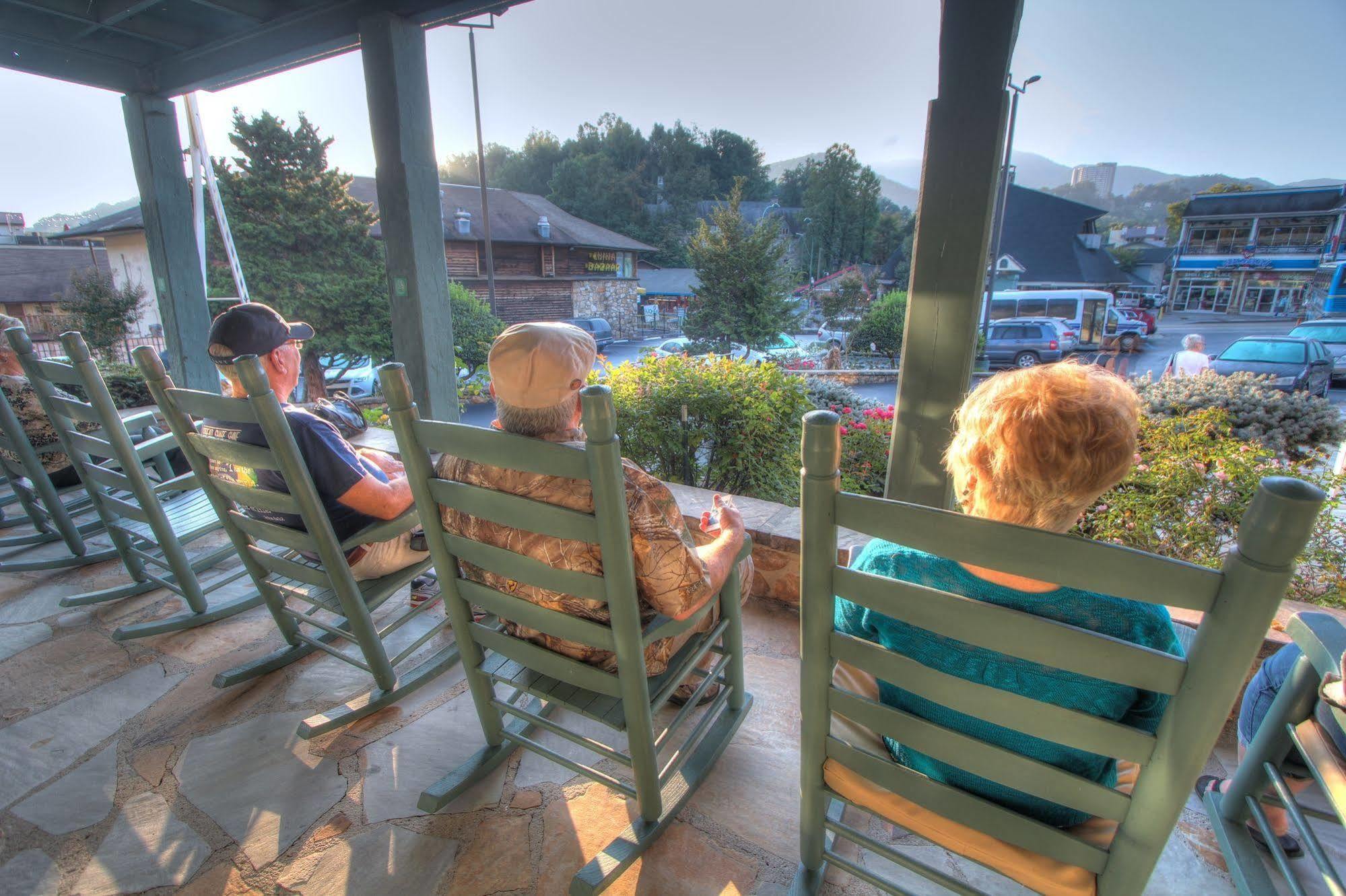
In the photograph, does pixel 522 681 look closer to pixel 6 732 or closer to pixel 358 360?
pixel 6 732

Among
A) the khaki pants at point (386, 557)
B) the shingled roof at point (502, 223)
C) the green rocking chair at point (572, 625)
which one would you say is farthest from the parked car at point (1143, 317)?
the shingled roof at point (502, 223)

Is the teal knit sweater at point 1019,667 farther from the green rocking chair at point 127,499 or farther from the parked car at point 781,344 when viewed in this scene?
the parked car at point 781,344

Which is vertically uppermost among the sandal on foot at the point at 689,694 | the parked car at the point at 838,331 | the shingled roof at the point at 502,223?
the shingled roof at the point at 502,223

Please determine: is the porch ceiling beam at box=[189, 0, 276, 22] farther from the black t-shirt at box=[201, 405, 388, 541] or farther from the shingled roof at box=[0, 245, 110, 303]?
the shingled roof at box=[0, 245, 110, 303]

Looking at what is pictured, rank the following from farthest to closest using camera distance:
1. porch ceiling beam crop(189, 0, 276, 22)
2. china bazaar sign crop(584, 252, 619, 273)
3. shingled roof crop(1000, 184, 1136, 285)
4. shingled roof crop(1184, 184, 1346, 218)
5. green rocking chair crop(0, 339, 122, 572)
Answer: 1. china bazaar sign crop(584, 252, 619, 273)
2. shingled roof crop(1000, 184, 1136, 285)
3. shingled roof crop(1184, 184, 1346, 218)
4. porch ceiling beam crop(189, 0, 276, 22)
5. green rocking chair crop(0, 339, 122, 572)

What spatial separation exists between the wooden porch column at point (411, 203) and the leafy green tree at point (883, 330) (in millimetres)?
8267

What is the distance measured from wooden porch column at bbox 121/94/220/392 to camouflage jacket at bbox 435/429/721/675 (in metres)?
3.70

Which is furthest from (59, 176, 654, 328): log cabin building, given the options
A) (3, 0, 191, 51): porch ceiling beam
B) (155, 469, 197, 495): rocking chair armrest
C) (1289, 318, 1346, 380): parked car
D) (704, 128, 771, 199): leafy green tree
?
(1289, 318, 1346, 380): parked car

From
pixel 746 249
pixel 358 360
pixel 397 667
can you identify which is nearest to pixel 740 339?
pixel 746 249

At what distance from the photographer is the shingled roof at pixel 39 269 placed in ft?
51.7

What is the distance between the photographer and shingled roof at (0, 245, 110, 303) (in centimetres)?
1577

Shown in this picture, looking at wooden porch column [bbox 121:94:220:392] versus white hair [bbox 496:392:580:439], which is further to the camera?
wooden porch column [bbox 121:94:220:392]

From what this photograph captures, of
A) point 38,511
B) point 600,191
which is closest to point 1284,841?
point 38,511

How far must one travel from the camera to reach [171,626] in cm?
191
